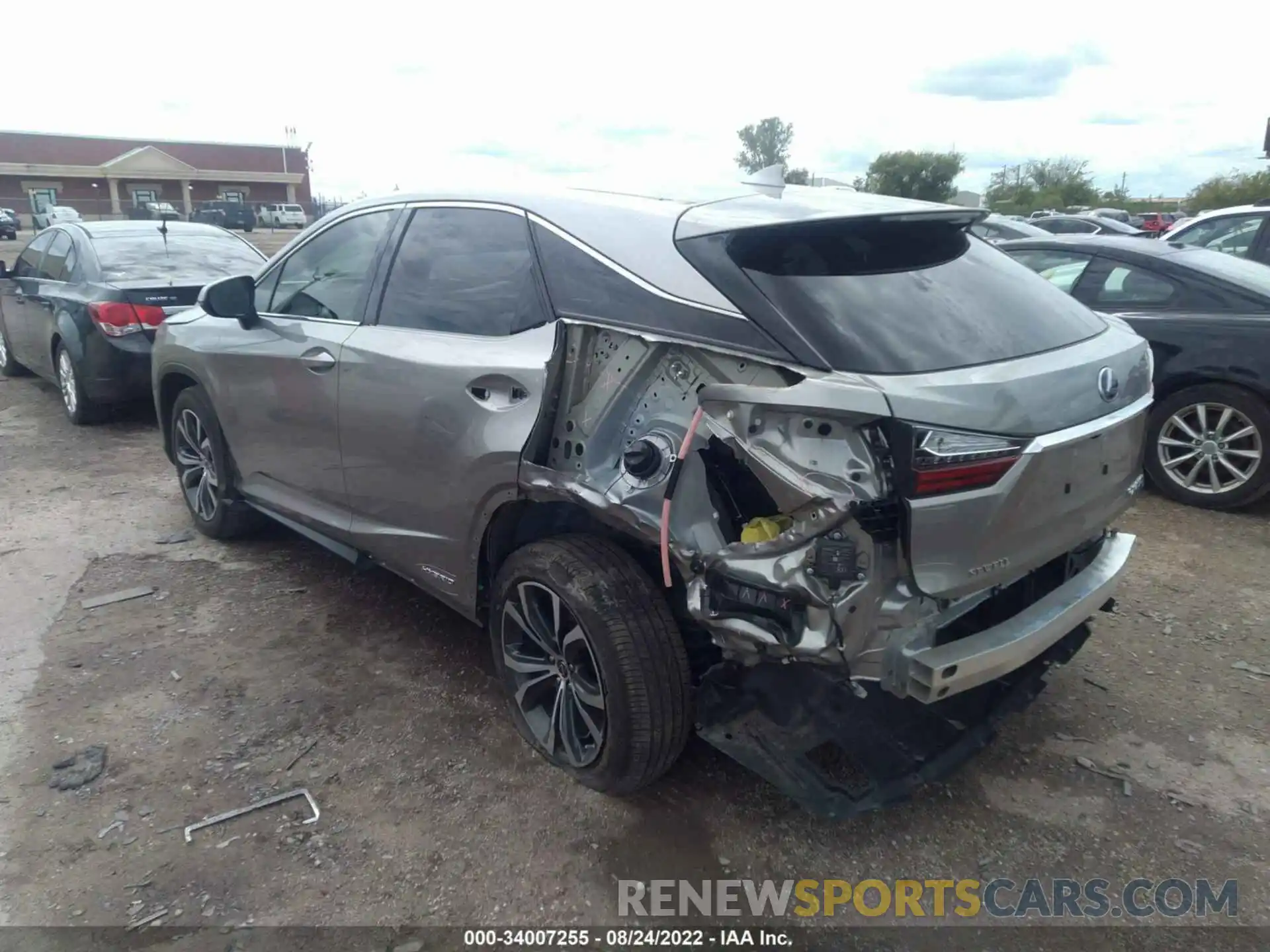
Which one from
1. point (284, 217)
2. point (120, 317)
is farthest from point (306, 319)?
point (284, 217)

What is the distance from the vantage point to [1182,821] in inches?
112

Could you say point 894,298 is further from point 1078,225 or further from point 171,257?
point 1078,225

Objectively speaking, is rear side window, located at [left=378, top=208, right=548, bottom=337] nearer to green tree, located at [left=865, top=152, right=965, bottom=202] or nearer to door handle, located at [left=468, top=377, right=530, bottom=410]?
door handle, located at [left=468, top=377, right=530, bottom=410]

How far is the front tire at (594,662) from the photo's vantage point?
2666 mm

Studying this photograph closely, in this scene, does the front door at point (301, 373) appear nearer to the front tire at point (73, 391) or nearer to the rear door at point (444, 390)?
the rear door at point (444, 390)

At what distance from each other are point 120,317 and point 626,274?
5.69 m

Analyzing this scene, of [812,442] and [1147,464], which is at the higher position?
[812,442]

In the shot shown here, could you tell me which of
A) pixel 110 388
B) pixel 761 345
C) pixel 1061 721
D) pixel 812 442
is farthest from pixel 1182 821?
pixel 110 388

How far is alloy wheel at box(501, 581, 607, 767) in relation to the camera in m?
2.87

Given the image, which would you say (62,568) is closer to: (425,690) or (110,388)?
(425,690)

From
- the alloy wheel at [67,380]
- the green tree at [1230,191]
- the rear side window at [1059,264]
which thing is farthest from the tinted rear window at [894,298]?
the green tree at [1230,191]

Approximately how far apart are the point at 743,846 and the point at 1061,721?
4.51 feet

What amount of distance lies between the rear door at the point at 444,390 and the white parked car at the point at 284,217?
166 ft

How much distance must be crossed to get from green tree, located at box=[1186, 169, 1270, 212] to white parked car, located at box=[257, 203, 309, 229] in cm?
4672
